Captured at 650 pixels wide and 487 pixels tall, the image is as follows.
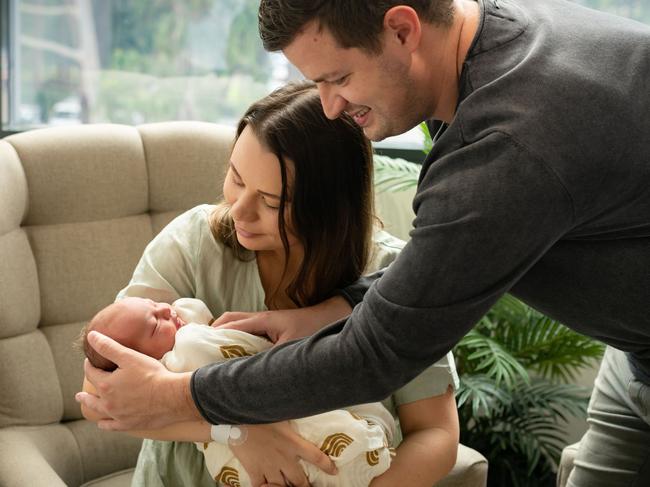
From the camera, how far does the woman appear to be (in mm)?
1556

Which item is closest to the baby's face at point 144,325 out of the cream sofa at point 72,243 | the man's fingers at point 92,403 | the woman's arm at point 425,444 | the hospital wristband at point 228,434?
the man's fingers at point 92,403

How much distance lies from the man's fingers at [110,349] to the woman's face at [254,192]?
0.28 metres

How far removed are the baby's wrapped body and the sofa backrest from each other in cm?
70

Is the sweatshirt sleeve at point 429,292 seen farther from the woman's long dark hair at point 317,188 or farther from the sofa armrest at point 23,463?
the sofa armrest at point 23,463

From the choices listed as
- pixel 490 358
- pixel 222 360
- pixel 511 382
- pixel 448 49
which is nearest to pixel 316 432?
pixel 222 360

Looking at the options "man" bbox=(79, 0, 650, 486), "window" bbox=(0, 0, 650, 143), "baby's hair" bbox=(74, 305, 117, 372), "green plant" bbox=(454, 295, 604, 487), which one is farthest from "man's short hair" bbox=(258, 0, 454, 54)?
"window" bbox=(0, 0, 650, 143)

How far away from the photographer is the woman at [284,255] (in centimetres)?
156

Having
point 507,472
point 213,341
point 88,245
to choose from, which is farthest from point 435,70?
point 507,472

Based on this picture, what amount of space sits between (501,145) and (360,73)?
258mm

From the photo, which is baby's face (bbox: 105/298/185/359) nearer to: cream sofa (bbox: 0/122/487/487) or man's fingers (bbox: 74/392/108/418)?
man's fingers (bbox: 74/392/108/418)

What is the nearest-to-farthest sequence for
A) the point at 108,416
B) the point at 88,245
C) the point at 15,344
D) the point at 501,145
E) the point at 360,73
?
the point at 501,145, the point at 360,73, the point at 108,416, the point at 15,344, the point at 88,245

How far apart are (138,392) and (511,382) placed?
167 cm

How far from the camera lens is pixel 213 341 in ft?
5.02

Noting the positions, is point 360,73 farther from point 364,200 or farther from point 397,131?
point 364,200
